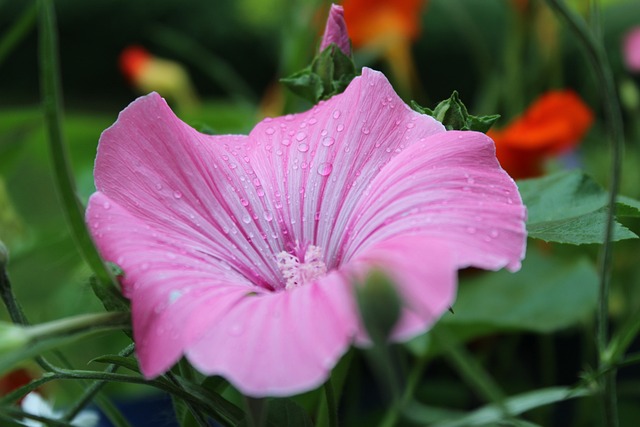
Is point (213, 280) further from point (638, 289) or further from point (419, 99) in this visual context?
point (419, 99)

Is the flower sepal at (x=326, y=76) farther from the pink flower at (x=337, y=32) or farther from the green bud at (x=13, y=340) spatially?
the green bud at (x=13, y=340)

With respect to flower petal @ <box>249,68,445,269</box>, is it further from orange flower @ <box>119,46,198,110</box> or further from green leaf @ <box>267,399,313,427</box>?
orange flower @ <box>119,46,198,110</box>

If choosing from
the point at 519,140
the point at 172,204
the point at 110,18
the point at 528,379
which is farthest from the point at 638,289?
the point at 110,18

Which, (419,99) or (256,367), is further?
(419,99)

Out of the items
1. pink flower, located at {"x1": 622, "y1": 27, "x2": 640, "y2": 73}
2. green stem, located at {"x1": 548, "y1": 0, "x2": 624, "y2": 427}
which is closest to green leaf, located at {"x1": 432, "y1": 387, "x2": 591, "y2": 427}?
green stem, located at {"x1": 548, "y1": 0, "x2": 624, "y2": 427}

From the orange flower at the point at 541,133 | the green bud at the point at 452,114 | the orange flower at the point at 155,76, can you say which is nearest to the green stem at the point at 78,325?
the green bud at the point at 452,114

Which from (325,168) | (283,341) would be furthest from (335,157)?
(283,341)
